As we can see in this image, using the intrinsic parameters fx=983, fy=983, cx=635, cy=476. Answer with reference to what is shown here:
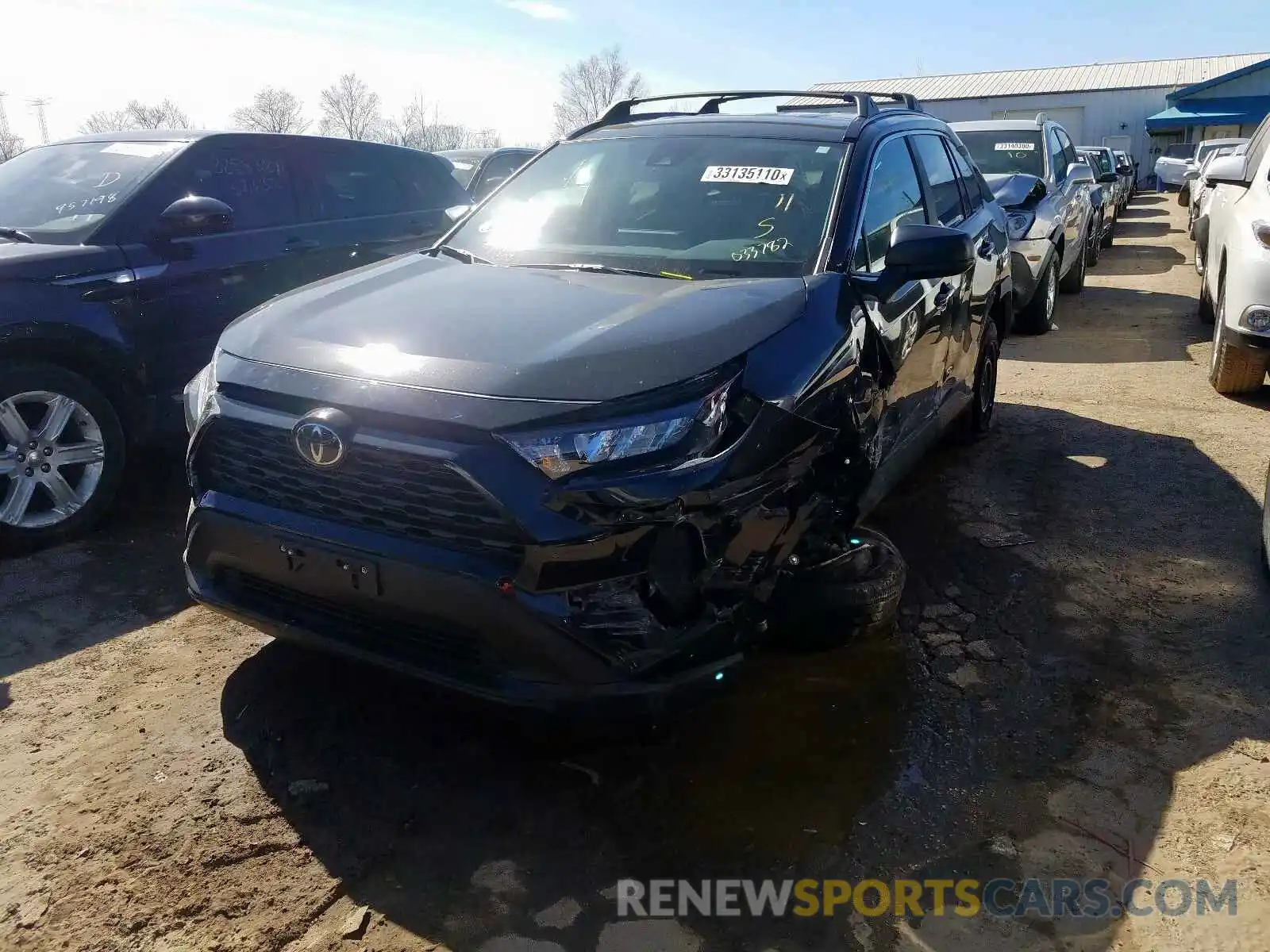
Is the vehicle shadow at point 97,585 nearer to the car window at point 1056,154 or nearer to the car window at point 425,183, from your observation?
the car window at point 425,183

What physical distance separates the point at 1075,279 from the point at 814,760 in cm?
1050

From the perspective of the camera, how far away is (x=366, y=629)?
251 cm

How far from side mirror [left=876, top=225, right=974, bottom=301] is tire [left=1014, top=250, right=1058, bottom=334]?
19.9ft

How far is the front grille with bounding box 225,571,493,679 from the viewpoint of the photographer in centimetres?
236

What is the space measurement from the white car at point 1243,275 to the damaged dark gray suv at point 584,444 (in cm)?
384

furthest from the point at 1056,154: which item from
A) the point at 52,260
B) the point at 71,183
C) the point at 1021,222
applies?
the point at 52,260

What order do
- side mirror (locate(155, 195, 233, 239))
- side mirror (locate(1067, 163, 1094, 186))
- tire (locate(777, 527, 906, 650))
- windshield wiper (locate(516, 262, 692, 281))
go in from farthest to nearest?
1. side mirror (locate(1067, 163, 1094, 186))
2. side mirror (locate(155, 195, 233, 239))
3. windshield wiper (locate(516, 262, 692, 281))
4. tire (locate(777, 527, 906, 650))

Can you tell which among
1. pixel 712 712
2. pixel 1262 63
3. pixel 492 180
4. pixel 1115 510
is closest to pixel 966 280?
pixel 1115 510

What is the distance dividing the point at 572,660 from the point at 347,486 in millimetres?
716

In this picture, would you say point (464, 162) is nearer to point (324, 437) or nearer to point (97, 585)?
point (97, 585)

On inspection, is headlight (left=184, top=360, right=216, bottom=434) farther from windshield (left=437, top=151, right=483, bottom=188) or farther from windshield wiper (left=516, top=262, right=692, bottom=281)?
windshield (left=437, top=151, right=483, bottom=188)

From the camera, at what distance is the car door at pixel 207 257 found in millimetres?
4566

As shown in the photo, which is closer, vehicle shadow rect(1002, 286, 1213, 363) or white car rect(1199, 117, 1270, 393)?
white car rect(1199, 117, 1270, 393)

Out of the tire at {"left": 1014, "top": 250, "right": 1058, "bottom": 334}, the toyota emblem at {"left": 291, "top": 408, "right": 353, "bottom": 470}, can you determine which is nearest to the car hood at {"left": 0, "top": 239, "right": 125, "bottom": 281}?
the toyota emblem at {"left": 291, "top": 408, "right": 353, "bottom": 470}
